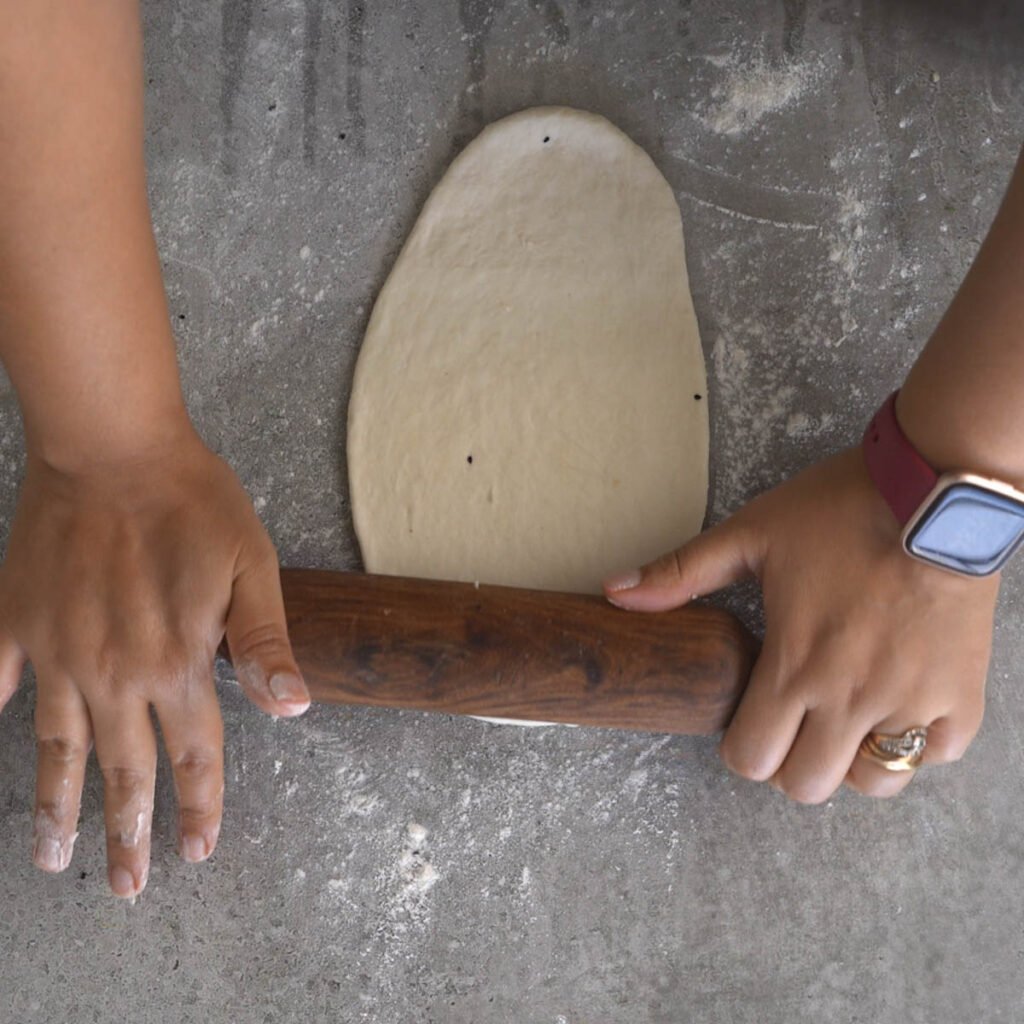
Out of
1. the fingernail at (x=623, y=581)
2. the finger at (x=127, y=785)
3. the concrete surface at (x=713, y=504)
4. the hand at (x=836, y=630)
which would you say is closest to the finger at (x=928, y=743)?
the hand at (x=836, y=630)

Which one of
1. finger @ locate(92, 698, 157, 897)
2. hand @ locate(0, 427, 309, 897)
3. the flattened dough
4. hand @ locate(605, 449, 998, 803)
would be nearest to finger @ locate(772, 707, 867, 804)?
hand @ locate(605, 449, 998, 803)

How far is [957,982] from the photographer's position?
1086 millimetres

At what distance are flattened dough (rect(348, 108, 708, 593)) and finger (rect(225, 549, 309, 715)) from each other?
0.62 feet

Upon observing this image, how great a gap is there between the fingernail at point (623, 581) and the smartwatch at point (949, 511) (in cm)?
23

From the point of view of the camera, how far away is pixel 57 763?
89 cm

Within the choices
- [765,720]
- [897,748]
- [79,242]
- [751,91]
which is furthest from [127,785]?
[751,91]

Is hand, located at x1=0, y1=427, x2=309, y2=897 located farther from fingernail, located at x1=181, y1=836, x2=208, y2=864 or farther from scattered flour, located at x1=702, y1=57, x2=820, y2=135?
scattered flour, located at x1=702, y1=57, x2=820, y2=135

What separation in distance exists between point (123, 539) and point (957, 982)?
925 millimetres

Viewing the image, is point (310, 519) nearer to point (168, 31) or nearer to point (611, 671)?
point (611, 671)

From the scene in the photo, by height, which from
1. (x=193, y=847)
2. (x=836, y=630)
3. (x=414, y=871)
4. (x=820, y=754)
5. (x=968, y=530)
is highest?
(x=968, y=530)

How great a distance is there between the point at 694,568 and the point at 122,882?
1.84ft

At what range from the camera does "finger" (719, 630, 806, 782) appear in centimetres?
93

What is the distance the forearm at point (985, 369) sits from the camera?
2.75 feet

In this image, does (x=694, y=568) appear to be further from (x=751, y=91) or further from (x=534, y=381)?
(x=751, y=91)
